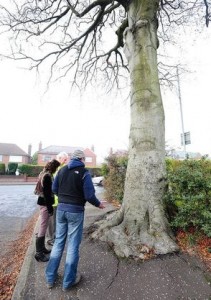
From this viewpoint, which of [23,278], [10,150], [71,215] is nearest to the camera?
[71,215]

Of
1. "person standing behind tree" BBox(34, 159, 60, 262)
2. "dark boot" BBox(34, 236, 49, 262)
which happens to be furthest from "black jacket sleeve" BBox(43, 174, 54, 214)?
"dark boot" BBox(34, 236, 49, 262)

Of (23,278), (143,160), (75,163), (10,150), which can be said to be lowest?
(23,278)

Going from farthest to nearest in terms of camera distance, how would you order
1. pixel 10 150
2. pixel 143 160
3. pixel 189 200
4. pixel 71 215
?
pixel 10 150
pixel 143 160
pixel 189 200
pixel 71 215

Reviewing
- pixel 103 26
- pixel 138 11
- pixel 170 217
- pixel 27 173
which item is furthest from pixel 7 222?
pixel 27 173

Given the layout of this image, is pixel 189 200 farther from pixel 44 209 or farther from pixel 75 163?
pixel 44 209

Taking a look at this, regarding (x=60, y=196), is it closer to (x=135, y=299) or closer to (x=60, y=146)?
(x=135, y=299)

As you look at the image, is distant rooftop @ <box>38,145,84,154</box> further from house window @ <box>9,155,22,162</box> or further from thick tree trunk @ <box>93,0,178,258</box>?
thick tree trunk @ <box>93,0,178,258</box>

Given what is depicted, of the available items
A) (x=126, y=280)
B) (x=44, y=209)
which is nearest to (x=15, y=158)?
(x=44, y=209)

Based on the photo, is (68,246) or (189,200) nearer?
(68,246)

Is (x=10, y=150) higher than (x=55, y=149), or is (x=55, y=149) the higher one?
(x=55, y=149)

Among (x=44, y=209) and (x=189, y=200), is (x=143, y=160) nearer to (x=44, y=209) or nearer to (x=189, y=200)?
(x=189, y=200)

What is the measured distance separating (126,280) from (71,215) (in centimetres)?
125

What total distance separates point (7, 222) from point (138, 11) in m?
7.64

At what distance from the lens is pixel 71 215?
3246mm
